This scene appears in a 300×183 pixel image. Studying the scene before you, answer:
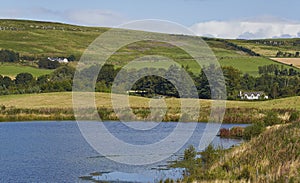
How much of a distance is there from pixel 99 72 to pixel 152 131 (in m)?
66.0

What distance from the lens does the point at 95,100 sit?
289 feet

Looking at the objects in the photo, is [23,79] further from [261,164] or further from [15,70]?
[261,164]

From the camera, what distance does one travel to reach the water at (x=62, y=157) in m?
30.6

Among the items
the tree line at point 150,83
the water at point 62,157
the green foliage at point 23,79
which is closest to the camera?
the water at point 62,157

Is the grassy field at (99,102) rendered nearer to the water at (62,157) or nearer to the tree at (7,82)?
the tree at (7,82)

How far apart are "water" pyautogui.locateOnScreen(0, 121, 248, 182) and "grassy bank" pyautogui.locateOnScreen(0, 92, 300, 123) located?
30.9 ft

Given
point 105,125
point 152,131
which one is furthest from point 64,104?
point 152,131

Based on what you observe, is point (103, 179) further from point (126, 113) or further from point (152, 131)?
point (126, 113)

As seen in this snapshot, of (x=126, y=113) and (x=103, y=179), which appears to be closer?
(x=103, y=179)

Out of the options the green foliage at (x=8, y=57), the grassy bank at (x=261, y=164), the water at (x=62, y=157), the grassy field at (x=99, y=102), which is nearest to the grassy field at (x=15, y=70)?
the green foliage at (x=8, y=57)

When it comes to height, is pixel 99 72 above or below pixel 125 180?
above

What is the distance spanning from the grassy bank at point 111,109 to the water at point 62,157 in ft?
30.9

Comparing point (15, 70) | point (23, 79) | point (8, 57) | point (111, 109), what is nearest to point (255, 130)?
point (111, 109)

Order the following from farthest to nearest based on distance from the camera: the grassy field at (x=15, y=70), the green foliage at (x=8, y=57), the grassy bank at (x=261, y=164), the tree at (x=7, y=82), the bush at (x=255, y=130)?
the green foliage at (x=8, y=57), the grassy field at (x=15, y=70), the tree at (x=7, y=82), the bush at (x=255, y=130), the grassy bank at (x=261, y=164)
